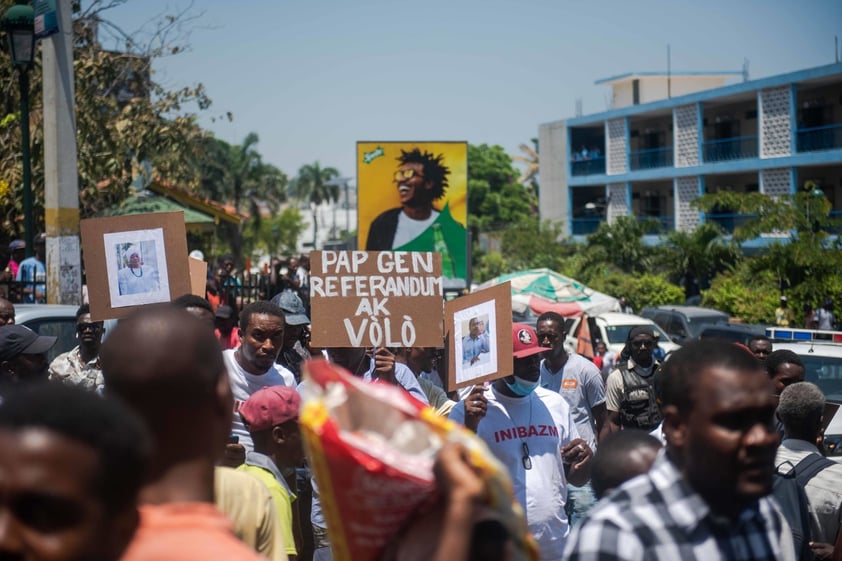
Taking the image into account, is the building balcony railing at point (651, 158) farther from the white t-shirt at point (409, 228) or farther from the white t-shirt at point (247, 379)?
the white t-shirt at point (247, 379)

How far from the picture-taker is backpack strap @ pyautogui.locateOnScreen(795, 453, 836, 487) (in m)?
4.84

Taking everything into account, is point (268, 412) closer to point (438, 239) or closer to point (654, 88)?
point (438, 239)

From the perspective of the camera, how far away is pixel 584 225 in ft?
166

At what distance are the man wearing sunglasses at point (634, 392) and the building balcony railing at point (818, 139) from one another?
31143mm

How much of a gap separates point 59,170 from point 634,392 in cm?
751

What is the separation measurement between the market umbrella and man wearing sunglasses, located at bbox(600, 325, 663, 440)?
12656mm

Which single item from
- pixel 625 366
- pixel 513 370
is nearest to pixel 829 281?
pixel 625 366

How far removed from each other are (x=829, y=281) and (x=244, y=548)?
24.9 metres

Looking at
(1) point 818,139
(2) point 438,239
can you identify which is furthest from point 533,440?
(1) point 818,139

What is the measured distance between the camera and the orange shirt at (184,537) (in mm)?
2010

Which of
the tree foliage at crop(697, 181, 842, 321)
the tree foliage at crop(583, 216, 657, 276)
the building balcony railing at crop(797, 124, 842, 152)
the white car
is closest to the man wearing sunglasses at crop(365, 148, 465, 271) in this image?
the white car

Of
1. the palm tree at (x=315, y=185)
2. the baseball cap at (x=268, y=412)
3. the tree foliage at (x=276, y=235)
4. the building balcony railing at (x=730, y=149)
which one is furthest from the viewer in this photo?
the palm tree at (x=315, y=185)

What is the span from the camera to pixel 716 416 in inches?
106

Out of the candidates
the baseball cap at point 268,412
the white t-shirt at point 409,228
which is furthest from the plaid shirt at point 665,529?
the white t-shirt at point 409,228
